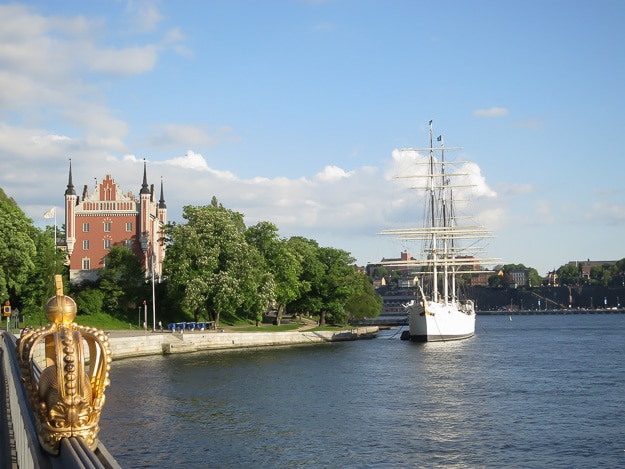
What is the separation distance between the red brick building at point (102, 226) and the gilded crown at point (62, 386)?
87430mm

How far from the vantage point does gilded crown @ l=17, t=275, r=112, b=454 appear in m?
8.36

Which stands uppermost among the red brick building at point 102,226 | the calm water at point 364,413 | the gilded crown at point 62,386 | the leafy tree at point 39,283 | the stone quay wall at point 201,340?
the red brick building at point 102,226

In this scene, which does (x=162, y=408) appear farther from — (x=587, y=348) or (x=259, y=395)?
(x=587, y=348)

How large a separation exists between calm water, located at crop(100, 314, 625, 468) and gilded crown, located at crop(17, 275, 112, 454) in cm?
1766

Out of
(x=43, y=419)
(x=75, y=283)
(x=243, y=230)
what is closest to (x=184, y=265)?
(x=243, y=230)

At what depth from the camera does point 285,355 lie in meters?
70.6

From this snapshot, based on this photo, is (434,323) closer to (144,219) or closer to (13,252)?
(144,219)

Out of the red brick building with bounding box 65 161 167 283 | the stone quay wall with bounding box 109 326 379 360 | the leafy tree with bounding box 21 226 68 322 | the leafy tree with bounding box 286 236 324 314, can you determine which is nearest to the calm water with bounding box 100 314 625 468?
the stone quay wall with bounding box 109 326 379 360

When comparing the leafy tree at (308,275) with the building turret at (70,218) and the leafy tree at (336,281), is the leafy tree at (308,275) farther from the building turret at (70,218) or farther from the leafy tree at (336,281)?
the building turret at (70,218)

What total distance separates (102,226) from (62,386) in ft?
299

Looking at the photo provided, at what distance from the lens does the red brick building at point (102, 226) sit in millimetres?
95500

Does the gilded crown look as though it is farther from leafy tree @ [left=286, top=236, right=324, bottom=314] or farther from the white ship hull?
leafy tree @ [left=286, top=236, right=324, bottom=314]

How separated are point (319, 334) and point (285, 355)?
2300cm

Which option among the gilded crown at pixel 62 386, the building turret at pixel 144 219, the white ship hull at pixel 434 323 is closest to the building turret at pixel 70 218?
the building turret at pixel 144 219
